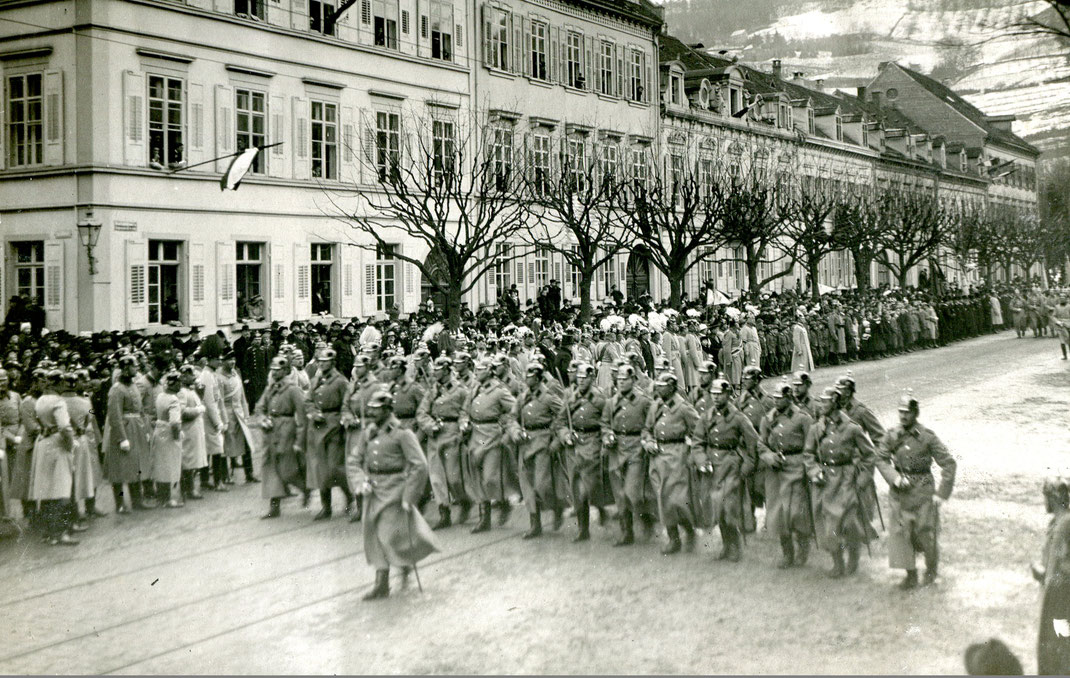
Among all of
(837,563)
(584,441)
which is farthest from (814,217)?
(837,563)

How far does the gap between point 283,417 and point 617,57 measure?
28.7 metres

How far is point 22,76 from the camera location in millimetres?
20500

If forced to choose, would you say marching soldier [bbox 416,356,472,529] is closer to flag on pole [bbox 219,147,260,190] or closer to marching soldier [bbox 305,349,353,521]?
marching soldier [bbox 305,349,353,521]

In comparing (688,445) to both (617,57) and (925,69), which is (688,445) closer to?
(925,69)

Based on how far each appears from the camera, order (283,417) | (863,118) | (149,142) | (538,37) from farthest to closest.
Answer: (863,118), (538,37), (149,142), (283,417)

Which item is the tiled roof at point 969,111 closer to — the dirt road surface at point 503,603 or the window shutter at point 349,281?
→ the dirt road surface at point 503,603

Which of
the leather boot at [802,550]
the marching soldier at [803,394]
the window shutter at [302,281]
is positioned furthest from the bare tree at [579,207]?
the leather boot at [802,550]

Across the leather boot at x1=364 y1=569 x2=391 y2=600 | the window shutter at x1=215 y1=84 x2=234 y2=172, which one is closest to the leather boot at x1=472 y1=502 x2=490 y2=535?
the leather boot at x1=364 y1=569 x2=391 y2=600

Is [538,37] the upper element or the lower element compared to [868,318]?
upper

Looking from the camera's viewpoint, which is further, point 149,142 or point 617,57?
point 617,57

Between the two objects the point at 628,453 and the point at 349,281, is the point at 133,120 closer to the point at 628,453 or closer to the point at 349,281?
the point at 349,281

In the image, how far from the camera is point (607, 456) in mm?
11484

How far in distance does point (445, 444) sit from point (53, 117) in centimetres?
1403

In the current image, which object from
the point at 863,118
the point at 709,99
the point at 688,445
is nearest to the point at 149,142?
the point at 688,445
